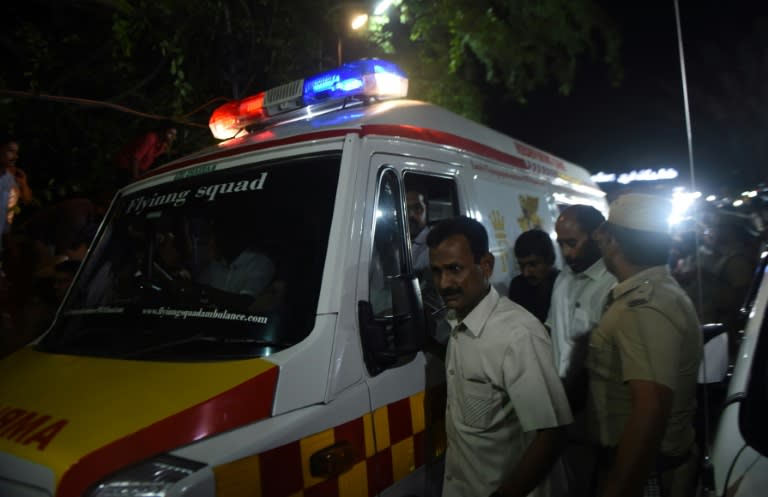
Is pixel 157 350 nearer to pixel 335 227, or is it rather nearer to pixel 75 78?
pixel 335 227

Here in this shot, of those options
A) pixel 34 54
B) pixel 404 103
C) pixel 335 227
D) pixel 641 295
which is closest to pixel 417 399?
pixel 335 227

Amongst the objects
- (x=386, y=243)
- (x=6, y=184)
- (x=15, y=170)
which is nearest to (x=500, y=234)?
(x=386, y=243)

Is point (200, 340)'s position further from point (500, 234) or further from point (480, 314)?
point (500, 234)

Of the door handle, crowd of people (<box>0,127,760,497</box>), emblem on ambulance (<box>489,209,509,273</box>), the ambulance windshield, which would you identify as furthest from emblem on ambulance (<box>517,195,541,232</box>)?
the door handle

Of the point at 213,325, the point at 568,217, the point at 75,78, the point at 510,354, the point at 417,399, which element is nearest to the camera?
the point at 510,354

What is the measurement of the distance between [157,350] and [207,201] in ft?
2.56

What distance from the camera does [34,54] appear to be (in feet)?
21.0

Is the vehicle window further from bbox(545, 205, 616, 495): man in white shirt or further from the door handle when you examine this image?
the door handle

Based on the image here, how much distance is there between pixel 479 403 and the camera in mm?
1944

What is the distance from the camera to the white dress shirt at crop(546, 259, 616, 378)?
2.81m

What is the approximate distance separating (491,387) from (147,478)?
44.8 inches

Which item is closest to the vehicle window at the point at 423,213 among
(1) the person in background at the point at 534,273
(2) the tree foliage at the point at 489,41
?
(1) the person in background at the point at 534,273

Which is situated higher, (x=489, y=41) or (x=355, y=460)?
(x=489, y=41)

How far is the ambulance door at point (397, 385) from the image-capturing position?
2143 millimetres
